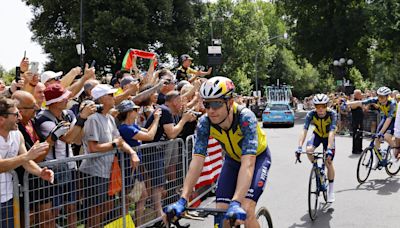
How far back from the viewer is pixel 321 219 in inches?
290

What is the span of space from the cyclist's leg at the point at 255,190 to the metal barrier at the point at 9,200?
6.66ft

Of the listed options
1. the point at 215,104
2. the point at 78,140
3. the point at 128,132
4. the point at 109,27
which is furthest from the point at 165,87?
the point at 109,27

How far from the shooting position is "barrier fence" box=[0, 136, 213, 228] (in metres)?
4.36

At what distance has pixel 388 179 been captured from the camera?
34.6 feet

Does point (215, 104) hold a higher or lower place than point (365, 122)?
higher

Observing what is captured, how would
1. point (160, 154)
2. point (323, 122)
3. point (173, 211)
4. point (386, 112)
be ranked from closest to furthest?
point (173, 211)
point (160, 154)
point (323, 122)
point (386, 112)

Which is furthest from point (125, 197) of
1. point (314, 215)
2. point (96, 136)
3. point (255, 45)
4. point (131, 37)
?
point (255, 45)

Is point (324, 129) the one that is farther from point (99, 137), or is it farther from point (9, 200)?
point (9, 200)

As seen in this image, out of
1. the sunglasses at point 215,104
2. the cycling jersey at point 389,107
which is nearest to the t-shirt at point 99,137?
the sunglasses at point 215,104

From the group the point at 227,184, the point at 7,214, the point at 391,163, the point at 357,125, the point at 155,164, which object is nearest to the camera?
the point at 7,214

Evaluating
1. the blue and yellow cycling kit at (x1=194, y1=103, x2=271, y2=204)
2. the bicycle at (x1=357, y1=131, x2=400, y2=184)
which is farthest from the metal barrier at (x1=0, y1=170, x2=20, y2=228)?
the bicycle at (x1=357, y1=131, x2=400, y2=184)

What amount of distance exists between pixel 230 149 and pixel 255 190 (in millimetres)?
499

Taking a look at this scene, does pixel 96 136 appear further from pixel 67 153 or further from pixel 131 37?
pixel 131 37

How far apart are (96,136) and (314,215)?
12.0 ft
